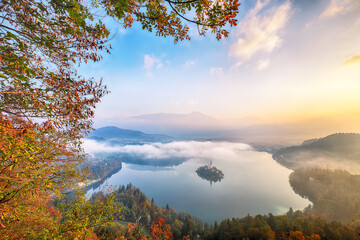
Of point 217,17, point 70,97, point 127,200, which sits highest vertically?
point 217,17

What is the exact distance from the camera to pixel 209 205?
123000mm

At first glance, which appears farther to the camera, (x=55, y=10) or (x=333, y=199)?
(x=333, y=199)

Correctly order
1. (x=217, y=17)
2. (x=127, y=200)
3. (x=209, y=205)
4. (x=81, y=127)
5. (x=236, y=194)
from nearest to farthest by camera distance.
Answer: (x=217, y=17)
(x=81, y=127)
(x=127, y=200)
(x=209, y=205)
(x=236, y=194)

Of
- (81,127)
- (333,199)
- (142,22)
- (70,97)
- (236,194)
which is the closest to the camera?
(142,22)

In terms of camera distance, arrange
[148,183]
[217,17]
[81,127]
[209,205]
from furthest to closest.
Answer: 1. [148,183]
2. [209,205]
3. [81,127]
4. [217,17]

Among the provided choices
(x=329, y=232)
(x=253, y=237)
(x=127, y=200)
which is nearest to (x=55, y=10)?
(x=253, y=237)

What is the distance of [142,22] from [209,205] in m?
147

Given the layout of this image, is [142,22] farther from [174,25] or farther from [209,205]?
[209,205]

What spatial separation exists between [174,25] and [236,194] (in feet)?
546

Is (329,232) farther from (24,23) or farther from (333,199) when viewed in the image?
(333,199)

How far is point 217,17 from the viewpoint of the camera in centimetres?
336

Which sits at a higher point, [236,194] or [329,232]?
[329,232]

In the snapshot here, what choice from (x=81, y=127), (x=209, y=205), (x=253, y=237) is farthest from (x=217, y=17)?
(x=209, y=205)

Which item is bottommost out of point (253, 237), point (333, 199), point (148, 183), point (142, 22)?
point (148, 183)
